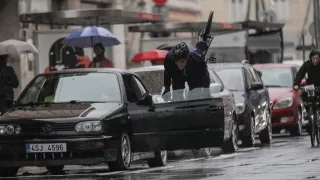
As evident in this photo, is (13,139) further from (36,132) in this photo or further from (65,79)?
(65,79)

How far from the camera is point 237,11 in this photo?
67.1m

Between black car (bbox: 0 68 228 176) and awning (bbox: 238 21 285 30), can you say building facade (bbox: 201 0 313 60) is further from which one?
black car (bbox: 0 68 228 176)

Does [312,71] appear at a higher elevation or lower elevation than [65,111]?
lower

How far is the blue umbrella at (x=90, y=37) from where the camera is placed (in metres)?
26.4

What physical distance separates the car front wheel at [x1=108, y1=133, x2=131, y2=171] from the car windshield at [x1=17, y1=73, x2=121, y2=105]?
755mm

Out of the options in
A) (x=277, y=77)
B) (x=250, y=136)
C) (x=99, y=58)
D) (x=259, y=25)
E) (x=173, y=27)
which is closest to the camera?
(x=250, y=136)

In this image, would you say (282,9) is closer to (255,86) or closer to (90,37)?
(90,37)

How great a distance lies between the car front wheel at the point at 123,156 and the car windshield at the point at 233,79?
812 cm

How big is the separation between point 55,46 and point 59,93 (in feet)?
37.3

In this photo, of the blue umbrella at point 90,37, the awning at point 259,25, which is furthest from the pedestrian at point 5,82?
the awning at point 259,25

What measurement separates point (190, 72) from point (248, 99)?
21.5 feet

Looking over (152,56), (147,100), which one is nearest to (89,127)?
(147,100)

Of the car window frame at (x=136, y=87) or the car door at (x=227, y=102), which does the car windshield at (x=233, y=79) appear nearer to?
the car door at (x=227, y=102)

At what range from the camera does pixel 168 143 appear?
1694cm
